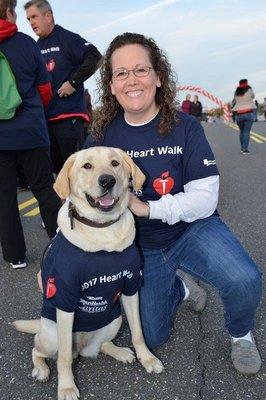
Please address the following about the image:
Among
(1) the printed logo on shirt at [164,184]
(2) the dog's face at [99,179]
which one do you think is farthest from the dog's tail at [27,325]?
(1) the printed logo on shirt at [164,184]

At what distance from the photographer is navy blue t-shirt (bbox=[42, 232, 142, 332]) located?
231cm

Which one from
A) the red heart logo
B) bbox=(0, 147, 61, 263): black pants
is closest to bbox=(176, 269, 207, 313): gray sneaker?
the red heart logo

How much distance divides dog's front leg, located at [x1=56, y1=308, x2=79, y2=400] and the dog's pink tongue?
1.93 ft

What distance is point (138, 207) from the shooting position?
8.63 feet

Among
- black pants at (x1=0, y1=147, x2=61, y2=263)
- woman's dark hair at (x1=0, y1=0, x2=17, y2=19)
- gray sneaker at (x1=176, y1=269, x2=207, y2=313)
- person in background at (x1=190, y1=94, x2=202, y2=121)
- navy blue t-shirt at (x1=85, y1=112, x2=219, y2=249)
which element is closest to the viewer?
navy blue t-shirt at (x1=85, y1=112, x2=219, y2=249)

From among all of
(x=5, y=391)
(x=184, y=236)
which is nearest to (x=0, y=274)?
(x=5, y=391)

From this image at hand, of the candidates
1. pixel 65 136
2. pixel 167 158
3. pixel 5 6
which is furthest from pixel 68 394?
pixel 65 136

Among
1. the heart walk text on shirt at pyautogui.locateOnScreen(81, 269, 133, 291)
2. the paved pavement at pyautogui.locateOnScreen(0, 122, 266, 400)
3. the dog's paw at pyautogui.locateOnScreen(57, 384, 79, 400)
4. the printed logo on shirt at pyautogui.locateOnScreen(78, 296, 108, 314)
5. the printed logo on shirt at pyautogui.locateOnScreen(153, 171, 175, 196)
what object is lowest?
the paved pavement at pyautogui.locateOnScreen(0, 122, 266, 400)

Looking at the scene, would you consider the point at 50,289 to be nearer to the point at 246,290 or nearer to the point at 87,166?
the point at 87,166

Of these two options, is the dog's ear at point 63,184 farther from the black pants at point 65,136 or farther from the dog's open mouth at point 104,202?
the black pants at point 65,136

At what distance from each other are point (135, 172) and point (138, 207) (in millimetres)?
202

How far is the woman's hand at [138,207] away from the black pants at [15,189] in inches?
64.8

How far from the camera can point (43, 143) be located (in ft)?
13.1

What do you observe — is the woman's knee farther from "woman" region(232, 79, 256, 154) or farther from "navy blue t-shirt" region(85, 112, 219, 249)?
"woman" region(232, 79, 256, 154)
